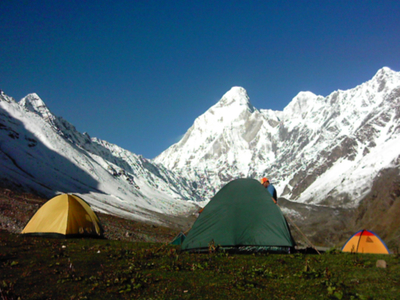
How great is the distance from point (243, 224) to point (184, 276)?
598 centimetres

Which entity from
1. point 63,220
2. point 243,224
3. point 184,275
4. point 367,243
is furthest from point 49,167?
point 184,275

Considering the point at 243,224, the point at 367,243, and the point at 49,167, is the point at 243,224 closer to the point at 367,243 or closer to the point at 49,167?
the point at 367,243

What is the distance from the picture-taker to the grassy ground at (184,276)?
9.62 meters

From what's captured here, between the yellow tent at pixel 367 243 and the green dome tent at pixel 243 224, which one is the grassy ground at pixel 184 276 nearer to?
the green dome tent at pixel 243 224

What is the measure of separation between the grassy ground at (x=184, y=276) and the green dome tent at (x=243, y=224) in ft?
4.99

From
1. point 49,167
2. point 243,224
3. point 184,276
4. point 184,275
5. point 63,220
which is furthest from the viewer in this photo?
point 49,167

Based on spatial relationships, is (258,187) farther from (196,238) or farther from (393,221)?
(393,221)

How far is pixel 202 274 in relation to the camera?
11.4 meters

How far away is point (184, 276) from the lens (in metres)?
11.2

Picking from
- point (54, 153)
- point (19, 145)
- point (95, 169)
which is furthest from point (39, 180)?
point (95, 169)

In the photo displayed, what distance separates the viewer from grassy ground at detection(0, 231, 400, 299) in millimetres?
9625

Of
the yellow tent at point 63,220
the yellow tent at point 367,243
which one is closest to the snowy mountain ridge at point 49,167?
the yellow tent at point 63,220

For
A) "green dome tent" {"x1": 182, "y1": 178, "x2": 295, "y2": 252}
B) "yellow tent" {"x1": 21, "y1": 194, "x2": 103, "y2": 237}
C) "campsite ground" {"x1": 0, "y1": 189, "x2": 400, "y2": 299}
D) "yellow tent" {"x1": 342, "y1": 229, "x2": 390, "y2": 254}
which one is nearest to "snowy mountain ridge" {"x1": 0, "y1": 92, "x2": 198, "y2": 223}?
"yellow tent" {"x1": 21, "y1": 194, "x2": 103, "y2": 237}

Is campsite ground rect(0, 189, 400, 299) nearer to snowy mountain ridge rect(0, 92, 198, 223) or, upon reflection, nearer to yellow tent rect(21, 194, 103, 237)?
yellow tent rect(21, 194, 103, 237)
